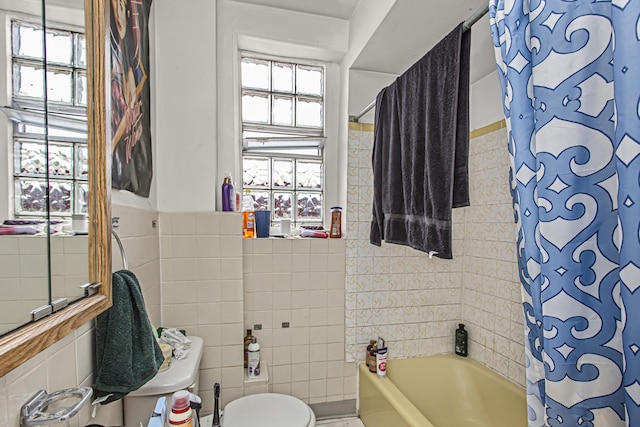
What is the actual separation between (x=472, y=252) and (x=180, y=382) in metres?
1.75

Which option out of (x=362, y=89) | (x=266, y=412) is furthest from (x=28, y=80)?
A: (x=362, y=89)

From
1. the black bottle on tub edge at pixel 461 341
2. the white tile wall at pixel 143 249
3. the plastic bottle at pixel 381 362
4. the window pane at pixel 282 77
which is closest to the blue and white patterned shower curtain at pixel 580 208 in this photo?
the white tile wall at pixel 143 249

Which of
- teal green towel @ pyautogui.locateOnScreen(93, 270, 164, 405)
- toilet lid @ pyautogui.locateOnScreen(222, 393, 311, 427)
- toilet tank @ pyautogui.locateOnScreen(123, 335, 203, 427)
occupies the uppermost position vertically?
teal green towel @ pyautogui.locateOnScreen(93, 270, 164, 405)

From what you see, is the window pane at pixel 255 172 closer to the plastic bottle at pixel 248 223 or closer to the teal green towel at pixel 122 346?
the plastic bottle at pixel 248 223

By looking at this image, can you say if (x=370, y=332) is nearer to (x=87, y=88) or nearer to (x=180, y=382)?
(x=180, y=382)

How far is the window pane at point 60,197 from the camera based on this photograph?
59 centimetres

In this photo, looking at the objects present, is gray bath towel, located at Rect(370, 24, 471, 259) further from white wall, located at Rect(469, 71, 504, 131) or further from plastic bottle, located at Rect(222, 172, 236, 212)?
plastic bottle, located at Rect(222, 172, 236, 212)

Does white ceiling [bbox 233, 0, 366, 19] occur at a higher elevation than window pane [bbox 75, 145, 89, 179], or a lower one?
higher

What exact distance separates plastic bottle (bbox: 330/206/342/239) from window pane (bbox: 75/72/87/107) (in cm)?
139

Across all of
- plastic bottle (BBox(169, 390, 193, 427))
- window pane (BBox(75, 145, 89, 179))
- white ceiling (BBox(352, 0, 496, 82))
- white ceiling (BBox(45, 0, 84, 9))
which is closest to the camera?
white ceiling (BBox(45, 0, 84, 9))

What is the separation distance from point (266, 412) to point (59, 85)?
1444mm

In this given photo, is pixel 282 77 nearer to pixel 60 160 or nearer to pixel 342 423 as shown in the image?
pixel 60 160

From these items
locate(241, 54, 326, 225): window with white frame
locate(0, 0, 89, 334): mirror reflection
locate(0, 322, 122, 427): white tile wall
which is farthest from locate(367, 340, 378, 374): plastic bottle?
locate(0, 0, 89, 334): mirror reflection

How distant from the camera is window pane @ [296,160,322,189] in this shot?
2068mm
